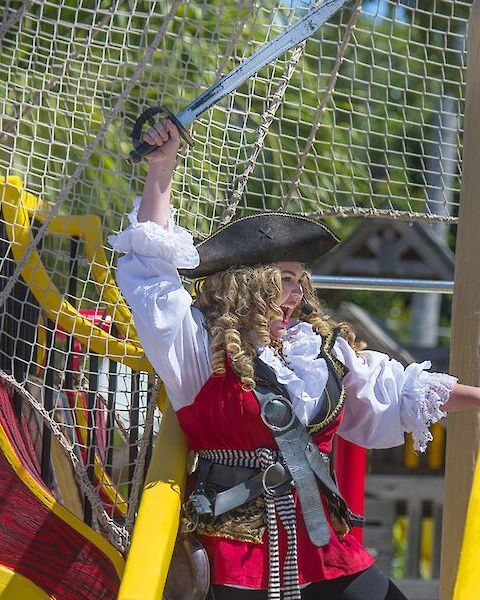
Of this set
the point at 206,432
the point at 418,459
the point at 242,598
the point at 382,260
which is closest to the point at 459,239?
the point at 206,432

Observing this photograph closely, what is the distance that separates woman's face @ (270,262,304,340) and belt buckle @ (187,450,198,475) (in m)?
0.33

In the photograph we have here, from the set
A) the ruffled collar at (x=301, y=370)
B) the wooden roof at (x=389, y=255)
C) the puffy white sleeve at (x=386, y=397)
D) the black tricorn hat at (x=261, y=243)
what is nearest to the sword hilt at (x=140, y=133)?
the black tricorn hat at (x=261, y=243)

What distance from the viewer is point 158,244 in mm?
2771

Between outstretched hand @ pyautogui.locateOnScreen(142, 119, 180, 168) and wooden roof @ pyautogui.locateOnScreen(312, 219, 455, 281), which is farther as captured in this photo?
wooden roof @ pyautogui.locateOnScreen(312, 219, 455, 281)

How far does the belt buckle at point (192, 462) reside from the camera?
2963 millimetres

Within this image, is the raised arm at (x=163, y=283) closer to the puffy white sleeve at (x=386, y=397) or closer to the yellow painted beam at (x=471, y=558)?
the puffy white sleeve at (x=386, y=397)

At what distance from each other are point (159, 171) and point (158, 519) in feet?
2.47

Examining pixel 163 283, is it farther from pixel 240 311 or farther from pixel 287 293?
pixel 287 293

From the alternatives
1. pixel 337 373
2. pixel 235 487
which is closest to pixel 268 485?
pixel 235 487

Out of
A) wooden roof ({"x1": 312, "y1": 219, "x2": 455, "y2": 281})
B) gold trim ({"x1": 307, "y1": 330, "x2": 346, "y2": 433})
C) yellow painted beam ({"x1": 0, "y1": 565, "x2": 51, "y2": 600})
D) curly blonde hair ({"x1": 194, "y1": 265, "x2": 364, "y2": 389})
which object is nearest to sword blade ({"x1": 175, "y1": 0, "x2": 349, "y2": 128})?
curly blonde hair ({"x1": 194, "y1": 265, "x2": 364, "y2": 389})

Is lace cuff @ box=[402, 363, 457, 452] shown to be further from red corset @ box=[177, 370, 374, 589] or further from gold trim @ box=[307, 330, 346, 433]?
red corset @ box=[177, 370, 374, 589]

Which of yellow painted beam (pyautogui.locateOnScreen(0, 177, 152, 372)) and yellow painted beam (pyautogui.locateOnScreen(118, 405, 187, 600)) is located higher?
yellow painted beam (pyautogui.locateOnScreen(0, 177, 152, 372))

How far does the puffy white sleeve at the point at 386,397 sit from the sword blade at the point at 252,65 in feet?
2.02

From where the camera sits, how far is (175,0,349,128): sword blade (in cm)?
293
